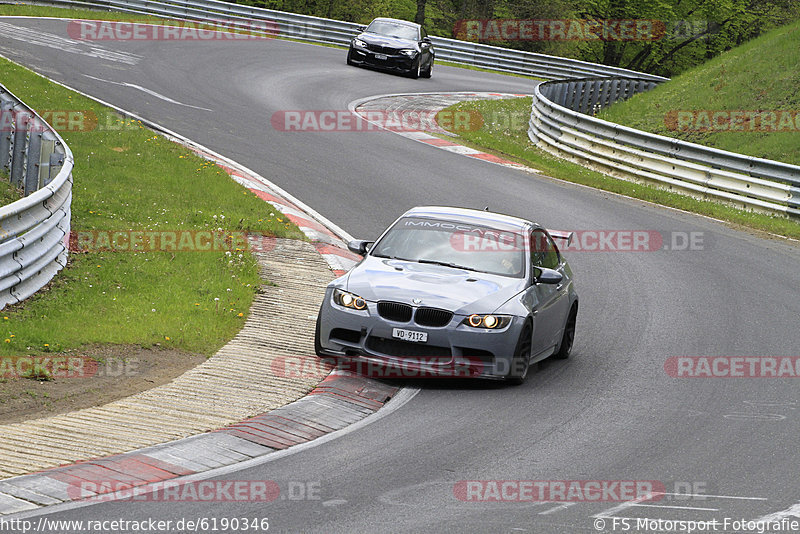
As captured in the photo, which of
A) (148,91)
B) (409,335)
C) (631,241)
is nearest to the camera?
(409,335)

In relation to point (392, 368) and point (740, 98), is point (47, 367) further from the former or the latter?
point (740, 98)

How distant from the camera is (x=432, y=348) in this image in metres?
9.96

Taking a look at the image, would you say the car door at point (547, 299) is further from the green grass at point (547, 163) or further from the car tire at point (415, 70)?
the car tire at point (415, 70)

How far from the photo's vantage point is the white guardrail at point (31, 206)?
418 inches

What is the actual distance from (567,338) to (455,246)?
5.34 feet

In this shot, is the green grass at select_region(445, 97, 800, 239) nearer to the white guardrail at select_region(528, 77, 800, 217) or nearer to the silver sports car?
the white guardrail at select_region(528, 77, 800, 217)

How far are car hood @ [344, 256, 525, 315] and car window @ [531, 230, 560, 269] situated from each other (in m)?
0.65

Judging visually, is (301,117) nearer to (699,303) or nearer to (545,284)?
(699,303)

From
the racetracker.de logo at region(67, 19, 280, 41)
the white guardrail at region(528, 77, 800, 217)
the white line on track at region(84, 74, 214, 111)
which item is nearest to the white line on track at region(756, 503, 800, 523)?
the white guardrail at region(528, 77, 800, 217)

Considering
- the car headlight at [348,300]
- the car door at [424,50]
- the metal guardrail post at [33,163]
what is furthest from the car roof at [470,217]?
the car door at [424,50]

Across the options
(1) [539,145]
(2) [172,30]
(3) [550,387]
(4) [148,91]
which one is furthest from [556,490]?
(2) [172,30]

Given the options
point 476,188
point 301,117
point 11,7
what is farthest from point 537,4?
point 476,188

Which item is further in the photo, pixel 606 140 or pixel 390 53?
pixel 390 53

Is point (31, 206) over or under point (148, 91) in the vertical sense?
over
